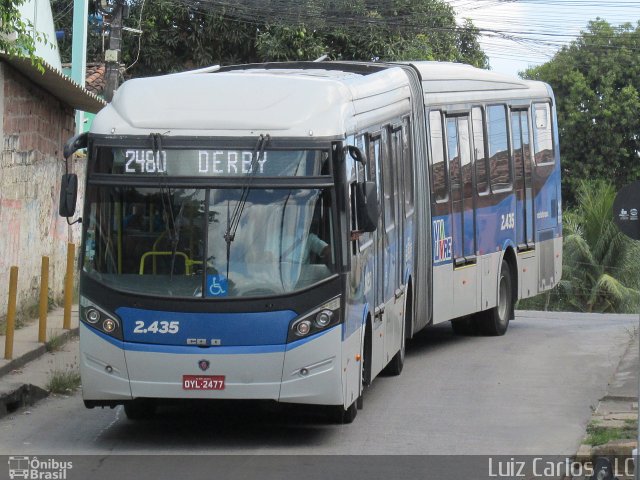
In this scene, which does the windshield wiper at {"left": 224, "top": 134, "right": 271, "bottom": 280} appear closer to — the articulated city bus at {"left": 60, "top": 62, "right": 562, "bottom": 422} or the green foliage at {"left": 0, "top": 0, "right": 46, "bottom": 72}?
the articulated city bus at {"left": 60, "top": 62, "right": 562, "bottom": 422}

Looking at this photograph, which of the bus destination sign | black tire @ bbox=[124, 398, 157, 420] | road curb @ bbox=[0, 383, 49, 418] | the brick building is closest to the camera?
the bus destination sign

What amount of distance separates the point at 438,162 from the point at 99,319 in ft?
21.4

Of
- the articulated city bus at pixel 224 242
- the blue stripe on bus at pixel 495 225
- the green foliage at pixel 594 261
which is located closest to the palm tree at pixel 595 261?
the green foliage at pixel 594 261

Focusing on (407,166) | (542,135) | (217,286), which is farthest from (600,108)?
(217,286)

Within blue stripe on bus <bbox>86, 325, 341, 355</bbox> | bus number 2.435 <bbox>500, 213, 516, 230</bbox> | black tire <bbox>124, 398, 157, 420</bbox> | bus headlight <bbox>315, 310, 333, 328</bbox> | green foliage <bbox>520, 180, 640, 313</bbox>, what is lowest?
green foliage <bbox>520, 180, 640, 313</bbox>

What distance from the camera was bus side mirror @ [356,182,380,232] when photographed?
10008mm

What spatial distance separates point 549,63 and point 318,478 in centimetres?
4094

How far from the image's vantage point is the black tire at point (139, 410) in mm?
10763

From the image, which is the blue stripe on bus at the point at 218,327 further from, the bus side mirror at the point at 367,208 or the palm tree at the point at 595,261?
the palm tree at the point at 595,261

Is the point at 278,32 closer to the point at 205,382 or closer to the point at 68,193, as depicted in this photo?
the point at 68,193

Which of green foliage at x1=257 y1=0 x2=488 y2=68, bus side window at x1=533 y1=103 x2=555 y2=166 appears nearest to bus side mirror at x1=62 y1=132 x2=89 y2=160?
bus side window at x1=533 y1=103 x2=555 y2=166

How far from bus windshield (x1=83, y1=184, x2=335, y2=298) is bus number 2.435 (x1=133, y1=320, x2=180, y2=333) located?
23cm

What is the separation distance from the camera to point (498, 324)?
685 inches

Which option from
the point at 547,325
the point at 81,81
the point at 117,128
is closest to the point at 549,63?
the point at 81,81
